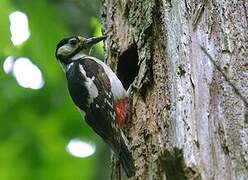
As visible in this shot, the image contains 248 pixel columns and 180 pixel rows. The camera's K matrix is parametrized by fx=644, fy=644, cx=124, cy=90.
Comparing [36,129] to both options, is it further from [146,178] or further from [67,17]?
[146,178]

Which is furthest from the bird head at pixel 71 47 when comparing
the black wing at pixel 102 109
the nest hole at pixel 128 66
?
the nest hole at pixel 128 66

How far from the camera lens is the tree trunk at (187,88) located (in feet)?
9.62

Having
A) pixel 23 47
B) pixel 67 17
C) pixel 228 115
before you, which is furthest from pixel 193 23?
pixel 23 47

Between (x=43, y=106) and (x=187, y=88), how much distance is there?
337 cm

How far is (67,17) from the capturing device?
5793 millimetres

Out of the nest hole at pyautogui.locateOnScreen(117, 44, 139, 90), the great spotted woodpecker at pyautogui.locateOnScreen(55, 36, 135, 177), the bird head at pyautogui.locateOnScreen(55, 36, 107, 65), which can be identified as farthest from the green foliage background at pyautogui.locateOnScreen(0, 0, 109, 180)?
the nest hole at pyautogui.locateOnScreen(117, 44, 139, 90)

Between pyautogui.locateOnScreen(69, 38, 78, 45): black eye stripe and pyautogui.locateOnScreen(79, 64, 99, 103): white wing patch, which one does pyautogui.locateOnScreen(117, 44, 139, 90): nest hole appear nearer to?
pyautogui.locateOnScreen(79, 64, 99, 103): white wing patch

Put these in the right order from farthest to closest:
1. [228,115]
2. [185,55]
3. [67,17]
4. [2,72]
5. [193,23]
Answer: [2,72], [67,17], [193,23], [185,55], [228,115]

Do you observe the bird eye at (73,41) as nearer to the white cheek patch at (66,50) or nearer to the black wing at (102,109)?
the white cheek patch at (66,50)

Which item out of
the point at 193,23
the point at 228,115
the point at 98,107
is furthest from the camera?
the point at 98,107

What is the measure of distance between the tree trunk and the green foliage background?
5.04 feet

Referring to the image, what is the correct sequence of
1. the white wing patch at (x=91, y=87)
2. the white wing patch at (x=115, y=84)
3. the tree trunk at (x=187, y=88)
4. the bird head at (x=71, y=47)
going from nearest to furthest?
the tree trunk at (x=187, y=88)
the white wing patch at (x=115, y=84)
the white wing patch at (x=91, y=87)
the bird head at (x=71, y=47)

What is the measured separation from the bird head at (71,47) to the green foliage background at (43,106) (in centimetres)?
41

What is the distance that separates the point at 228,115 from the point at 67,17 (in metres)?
2.94
